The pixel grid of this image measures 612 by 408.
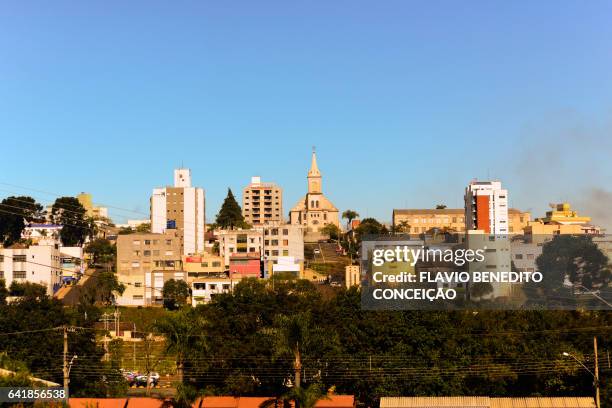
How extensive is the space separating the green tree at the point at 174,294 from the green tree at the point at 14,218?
34.8m

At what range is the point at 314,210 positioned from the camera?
167500 mm

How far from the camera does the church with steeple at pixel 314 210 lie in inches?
6481

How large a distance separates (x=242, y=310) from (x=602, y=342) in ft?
59.9

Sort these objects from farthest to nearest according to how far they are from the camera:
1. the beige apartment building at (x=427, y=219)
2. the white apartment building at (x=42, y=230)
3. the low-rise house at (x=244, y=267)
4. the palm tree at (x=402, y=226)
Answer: the beige apartment building at (x=427, y=219)
the palm tree at (x=402, y=226)
the white apartment building at (x=42, y=230)
the low-rise house at (x=244, y=267)

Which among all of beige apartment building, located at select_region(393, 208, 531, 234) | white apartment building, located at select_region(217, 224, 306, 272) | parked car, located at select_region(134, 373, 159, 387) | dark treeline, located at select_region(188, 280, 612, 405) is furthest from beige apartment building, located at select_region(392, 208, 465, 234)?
dark treeline, located at select_region(188, 280, 612, 405)

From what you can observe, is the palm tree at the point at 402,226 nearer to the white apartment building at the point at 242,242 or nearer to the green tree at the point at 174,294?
the white apartment building at the point at 242,242

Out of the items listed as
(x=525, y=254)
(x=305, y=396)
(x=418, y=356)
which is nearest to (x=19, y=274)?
(x=525, y=254)

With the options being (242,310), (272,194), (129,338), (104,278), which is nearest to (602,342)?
(242,310)

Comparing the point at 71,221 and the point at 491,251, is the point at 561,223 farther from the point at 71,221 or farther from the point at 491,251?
the point at 71,221

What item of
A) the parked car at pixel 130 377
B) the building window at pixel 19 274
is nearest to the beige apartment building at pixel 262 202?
the building window at pixel 19 274

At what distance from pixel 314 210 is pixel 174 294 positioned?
92.2 m

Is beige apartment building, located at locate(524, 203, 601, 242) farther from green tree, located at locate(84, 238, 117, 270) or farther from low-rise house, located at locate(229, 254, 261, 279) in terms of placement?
green tree, located at locate(84, 238, 117, 270)

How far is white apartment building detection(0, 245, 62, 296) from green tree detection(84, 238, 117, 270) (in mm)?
16089

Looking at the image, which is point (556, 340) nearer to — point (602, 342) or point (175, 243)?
point (602, 342)
